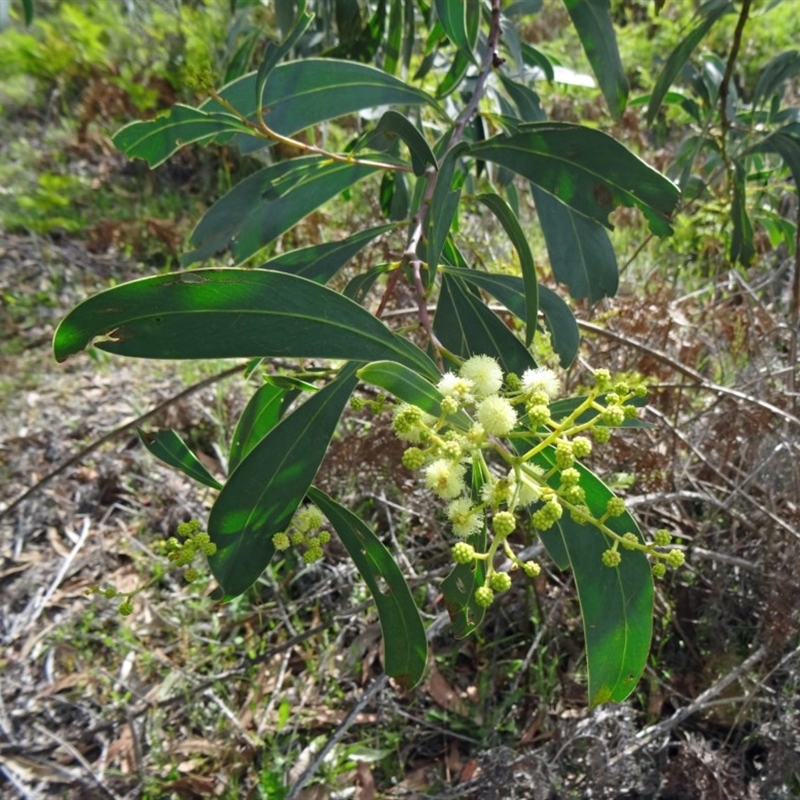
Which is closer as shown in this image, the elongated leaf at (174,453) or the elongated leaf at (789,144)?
the elongated leaf at (174,453)

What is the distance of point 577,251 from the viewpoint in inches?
53.8

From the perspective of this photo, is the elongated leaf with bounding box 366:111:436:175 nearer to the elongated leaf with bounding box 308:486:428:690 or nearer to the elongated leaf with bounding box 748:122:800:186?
the elongated leaf with bounding box 308:486:428:690

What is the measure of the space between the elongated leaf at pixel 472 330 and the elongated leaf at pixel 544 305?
3 cm

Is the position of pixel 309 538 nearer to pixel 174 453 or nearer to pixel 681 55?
pixel 174 453

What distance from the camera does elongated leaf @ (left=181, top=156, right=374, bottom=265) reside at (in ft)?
4.73

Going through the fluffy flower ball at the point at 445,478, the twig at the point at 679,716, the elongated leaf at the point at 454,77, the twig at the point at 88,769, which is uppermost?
the elongated leaf at the point at 454,77

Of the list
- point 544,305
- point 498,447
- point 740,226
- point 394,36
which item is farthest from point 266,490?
point 394,36

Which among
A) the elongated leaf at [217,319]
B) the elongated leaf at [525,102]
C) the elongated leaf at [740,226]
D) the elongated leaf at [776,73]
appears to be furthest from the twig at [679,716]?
the elongated leaf at [776,73]

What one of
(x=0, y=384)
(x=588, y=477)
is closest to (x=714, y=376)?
(x=588, y=477)

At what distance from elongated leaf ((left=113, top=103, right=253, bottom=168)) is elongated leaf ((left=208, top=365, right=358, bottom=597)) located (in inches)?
24.4

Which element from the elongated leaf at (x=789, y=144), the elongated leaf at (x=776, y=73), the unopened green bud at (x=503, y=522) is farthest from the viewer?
the elongated leaf at (x=776, y=73)

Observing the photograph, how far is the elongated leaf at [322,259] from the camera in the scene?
1.31 m

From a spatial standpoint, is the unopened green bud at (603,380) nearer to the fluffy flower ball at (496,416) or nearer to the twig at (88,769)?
the fluffy flower ball at (496,416)

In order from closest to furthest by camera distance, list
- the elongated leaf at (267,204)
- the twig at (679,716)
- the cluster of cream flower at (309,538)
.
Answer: the cluster of cream flower at (309,538), the elongated leaf at (267,204), the twig at (679,716)
